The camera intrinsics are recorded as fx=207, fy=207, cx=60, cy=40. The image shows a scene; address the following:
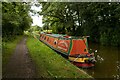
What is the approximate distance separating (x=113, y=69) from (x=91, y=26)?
70.7 feet

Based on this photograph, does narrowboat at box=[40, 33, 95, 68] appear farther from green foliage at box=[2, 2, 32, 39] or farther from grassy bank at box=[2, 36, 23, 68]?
grassy bank at box=[2, 36, 23, 68]

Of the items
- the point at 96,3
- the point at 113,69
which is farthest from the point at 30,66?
the point at 96,3

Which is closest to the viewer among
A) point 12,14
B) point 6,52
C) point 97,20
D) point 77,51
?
point 6,52

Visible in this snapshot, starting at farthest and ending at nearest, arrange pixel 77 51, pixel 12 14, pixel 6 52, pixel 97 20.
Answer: pixel 97 20 < pixel 12 14 < pixel 77 51 < pixel 6 52

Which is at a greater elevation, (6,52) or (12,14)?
(12,14)

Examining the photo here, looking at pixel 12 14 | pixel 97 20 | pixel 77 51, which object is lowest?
pixel 77 51

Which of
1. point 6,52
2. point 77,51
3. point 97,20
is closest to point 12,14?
point 6,52

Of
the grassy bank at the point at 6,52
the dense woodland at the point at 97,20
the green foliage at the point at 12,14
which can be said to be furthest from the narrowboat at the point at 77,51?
the dense woodland at the point at 97,20

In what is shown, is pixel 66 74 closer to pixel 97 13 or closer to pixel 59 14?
pixel 97 13

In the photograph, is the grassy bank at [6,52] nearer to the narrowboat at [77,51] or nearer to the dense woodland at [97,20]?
the narrowboat at [77,51]

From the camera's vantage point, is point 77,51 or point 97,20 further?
point 97,20

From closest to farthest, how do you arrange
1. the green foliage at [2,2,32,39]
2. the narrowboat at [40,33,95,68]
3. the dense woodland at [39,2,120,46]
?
the green foliage at [2,2,32,39], the narrowboat at [40,33,95,68], the dense woodland at [39,2,120,46]

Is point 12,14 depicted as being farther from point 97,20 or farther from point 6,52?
point 97,20

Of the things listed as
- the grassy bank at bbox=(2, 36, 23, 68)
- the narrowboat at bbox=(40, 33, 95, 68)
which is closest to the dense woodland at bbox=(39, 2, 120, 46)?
the narrowboat at bbox=(40, 33, 95, 68)
